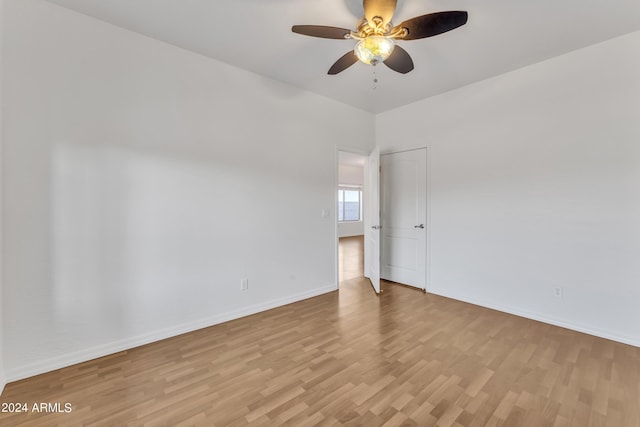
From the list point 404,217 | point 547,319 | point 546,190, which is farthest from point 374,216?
point 547,319

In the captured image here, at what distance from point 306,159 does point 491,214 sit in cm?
244

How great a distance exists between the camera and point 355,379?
200 centimetres

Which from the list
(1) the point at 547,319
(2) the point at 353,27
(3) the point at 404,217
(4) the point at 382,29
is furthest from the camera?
(3) the point at 404,217

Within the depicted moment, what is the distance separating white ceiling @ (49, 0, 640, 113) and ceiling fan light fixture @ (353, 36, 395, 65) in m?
0.37

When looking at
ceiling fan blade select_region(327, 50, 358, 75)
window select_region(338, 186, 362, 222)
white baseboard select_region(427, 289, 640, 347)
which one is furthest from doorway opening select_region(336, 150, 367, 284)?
ceiling fan blade select_region(327, 50, 358, 75)

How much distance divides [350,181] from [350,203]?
0.90 meters

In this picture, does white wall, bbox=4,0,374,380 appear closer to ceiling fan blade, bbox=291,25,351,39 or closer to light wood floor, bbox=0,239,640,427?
light wood floor, bbox=0,239,640,427

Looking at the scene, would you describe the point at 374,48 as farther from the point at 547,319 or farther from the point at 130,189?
the point at 547,319

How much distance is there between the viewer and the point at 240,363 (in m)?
2.22

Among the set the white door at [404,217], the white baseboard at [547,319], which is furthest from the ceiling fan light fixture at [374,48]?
the white baseboard at [547,319]

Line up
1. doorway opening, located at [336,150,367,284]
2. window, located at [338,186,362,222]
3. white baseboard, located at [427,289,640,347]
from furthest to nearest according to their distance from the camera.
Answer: window, located at [338,186,362,222] → doorway opening, located at [336,150,367,284] → white baseboard, located at [427,289,640,347]

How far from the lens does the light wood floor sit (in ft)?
5.44

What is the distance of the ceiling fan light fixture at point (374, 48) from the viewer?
1.95m

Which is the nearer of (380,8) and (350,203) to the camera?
(380,8)
